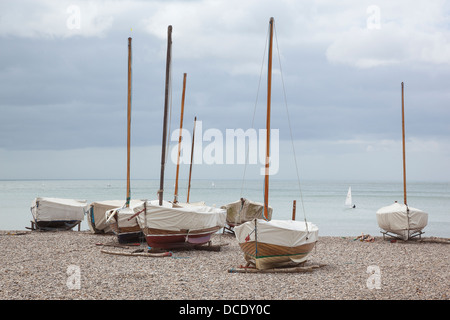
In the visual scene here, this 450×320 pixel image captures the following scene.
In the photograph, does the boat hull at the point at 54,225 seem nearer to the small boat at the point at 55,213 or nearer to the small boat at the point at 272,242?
the small boat at the point at 55,213

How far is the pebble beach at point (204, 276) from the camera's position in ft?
39.0

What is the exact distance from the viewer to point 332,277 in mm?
14727

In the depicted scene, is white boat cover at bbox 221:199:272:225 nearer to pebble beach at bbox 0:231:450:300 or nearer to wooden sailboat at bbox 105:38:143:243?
pebble beach at bbox 0:231:450:300

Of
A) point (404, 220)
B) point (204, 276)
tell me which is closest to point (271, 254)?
point (204, 276)

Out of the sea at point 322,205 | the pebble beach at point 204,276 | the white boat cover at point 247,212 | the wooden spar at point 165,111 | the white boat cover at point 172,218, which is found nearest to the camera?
the pebble beach at point 204,276

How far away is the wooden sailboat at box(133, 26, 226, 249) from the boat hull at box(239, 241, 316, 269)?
15.7ft

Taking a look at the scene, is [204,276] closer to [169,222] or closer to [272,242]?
[272,242]

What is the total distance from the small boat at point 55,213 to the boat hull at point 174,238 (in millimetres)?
12863

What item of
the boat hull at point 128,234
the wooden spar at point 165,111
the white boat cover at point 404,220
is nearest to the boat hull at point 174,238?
the wooden spar at point 165,111

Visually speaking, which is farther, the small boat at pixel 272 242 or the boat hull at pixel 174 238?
the boat hull at pixel 174 238

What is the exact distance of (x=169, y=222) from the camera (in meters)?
19.8

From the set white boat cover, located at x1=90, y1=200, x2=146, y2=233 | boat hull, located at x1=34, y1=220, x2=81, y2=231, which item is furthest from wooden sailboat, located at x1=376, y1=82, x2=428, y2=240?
boat hull, located at x1=34, y1=220, x2=81, y2=231

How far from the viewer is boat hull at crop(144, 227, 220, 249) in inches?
774
